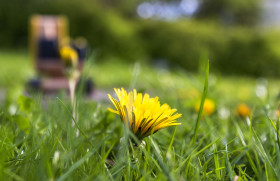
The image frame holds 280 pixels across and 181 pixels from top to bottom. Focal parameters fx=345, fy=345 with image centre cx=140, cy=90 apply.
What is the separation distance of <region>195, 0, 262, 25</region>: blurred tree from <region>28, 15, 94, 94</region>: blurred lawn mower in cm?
726

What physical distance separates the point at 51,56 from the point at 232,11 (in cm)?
850

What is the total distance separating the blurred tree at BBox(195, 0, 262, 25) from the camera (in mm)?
11812

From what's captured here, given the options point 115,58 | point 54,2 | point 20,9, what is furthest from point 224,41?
point 20,9

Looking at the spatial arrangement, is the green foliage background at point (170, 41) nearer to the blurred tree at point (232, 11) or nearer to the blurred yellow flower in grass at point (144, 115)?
the blurred tree at point (232, 11)

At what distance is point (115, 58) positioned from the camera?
A: 28.1 feet

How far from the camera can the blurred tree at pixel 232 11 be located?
38.8 ft

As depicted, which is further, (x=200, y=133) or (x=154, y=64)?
(x=154, y=64)

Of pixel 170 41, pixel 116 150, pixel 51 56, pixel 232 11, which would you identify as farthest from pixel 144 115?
pixel 232 11

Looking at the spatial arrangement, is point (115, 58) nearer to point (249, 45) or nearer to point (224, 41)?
point (224, 41)

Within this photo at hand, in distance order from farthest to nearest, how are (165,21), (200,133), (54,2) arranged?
(54,2), (165,21), (200,133)

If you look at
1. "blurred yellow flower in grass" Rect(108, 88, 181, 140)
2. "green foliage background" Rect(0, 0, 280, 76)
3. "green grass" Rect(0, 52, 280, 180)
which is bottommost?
"green foliage background" Rect(0, 0, 280, 76)

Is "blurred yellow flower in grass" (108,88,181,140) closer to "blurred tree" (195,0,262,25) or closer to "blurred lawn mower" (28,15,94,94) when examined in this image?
"blurred lawn mower" (28,15,94,94)

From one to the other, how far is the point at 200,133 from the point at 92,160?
0.44 metres

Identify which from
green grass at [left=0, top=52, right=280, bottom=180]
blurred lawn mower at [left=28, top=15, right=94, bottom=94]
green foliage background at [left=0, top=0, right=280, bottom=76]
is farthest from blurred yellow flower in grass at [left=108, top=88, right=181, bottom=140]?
green foliage background at [left=0, top=0, right=280, bottom=76]
